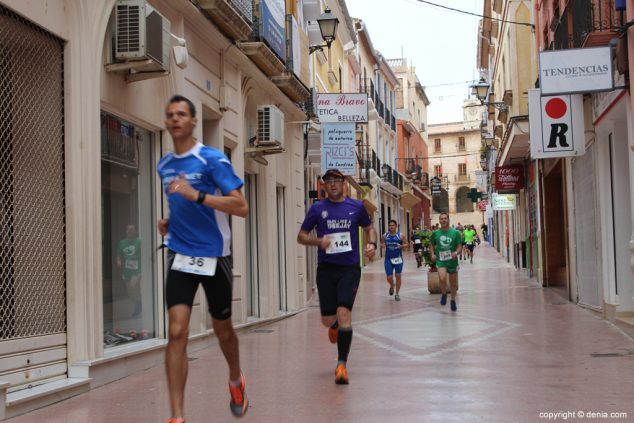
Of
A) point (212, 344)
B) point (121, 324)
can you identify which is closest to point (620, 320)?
point (212, 344)

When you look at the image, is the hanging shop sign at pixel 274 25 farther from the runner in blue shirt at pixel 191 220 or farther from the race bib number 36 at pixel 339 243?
the runner in blue shirt at pixel 191 220

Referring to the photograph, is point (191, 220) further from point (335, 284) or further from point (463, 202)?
point (463, 202)

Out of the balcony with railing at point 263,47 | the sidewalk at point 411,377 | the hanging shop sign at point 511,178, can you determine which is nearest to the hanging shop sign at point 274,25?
the balcony with railing at point 263,47

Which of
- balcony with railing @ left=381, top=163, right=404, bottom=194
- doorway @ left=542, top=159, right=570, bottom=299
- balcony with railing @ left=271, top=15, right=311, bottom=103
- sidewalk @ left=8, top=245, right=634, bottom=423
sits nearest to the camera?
sidewalk @ left=8, top=245, right=634, bottom=423

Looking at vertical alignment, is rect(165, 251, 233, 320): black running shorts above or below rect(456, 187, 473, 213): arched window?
below

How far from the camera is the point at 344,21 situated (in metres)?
33.8

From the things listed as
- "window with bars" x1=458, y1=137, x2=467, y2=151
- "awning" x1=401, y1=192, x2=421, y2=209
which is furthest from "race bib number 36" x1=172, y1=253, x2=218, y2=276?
"window with bars" x1=458, y1=137, x2=467, y2=151

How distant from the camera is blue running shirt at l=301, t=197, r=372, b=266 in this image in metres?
7.99

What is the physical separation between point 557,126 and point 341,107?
484 centimetres

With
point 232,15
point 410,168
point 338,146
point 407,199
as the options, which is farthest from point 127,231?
point 410,168

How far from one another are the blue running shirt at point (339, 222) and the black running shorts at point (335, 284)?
0.21 ft

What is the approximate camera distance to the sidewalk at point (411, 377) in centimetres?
622

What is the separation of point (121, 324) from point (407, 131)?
51738mm

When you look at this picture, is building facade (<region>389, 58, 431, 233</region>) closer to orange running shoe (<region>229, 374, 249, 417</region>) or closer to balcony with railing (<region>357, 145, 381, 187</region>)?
balcony with railing (<region>357, 145, 381, 187</region>)
